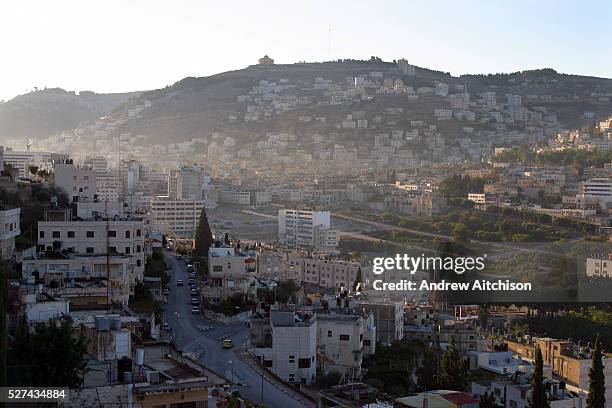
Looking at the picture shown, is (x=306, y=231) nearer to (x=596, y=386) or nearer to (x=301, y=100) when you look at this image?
(x=596, y=386)

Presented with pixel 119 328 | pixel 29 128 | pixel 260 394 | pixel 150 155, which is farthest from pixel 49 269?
pixel 29 128

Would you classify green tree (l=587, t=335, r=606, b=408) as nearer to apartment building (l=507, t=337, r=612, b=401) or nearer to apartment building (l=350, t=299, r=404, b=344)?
apartment building (l=507, t=337, r=612, b=401)

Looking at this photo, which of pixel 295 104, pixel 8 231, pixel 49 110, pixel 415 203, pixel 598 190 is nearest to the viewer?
pixel 8 231

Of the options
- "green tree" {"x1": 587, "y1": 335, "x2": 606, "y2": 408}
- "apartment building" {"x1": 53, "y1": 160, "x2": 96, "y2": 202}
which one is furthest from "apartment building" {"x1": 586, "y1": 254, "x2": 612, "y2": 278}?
"green tree" {"x1": 587, "y1": 335, "x2": 606, "y2": 408}

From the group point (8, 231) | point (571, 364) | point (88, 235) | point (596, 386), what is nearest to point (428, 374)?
point (596, 386)

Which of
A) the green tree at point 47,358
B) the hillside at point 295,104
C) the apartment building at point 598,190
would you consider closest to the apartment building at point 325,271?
the green tree at point 47,358

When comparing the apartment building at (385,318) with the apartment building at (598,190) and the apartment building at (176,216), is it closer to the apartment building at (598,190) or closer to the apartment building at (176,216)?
the apartment building at (176,216)

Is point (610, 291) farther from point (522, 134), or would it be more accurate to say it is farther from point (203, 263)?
point (522, 134)
